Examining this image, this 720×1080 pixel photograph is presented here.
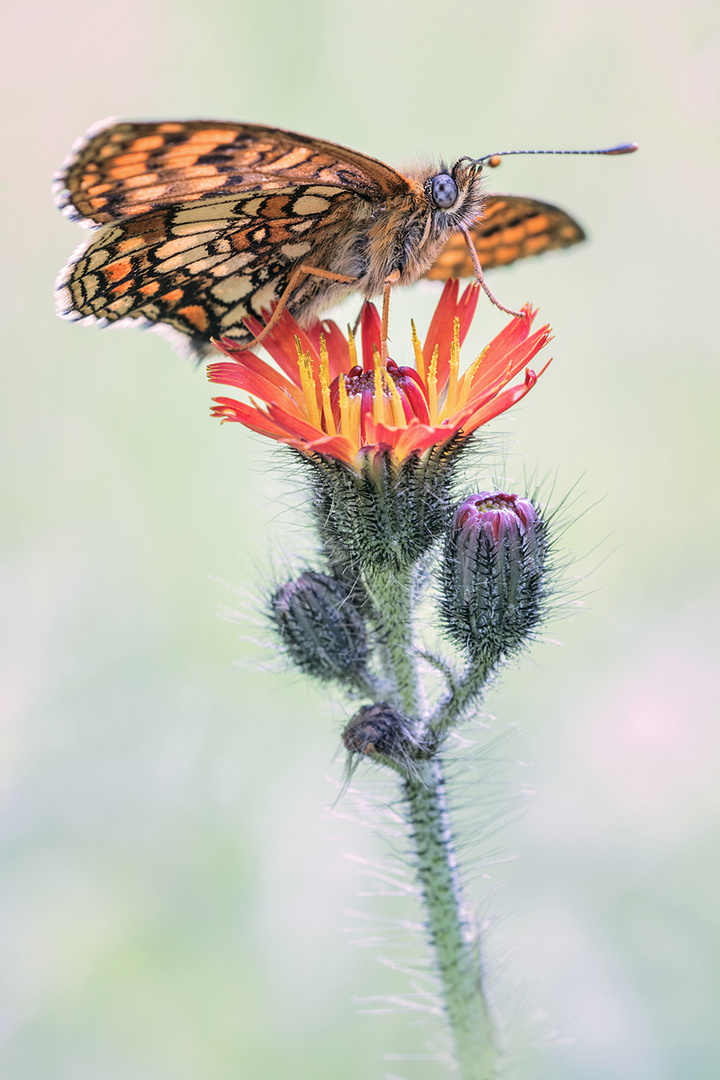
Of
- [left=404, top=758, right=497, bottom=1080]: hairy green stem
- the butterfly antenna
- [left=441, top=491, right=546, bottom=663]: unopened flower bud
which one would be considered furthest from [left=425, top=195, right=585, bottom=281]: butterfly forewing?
[left=404, top=758, right=497, bottom=1080]: hairy green stem

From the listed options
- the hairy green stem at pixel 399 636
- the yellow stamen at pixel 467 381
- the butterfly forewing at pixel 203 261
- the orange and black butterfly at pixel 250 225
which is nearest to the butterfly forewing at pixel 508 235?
the orange and black butterfly at pixel 250 225

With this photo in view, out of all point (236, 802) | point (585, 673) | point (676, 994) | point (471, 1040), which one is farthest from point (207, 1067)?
point (585, 673)

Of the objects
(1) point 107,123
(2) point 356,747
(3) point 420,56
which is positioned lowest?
(2) point 356,747

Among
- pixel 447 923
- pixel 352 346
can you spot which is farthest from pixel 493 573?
pixel 447 923

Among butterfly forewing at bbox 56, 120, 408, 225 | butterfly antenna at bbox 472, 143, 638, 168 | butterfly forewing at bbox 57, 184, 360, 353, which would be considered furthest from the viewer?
butterfly antenna at bbox 472, 143, 638, 168

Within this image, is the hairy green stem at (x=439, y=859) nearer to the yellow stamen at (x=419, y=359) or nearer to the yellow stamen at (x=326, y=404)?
the yellow stamen at (x=326, y=404)

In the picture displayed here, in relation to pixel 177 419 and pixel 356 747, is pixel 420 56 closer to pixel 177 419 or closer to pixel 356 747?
pixel 177 419

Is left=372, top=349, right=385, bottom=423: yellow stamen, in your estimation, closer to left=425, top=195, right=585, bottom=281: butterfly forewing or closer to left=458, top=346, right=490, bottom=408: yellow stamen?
left=458, top=346, right=490, bottom=408: yellow stamen
